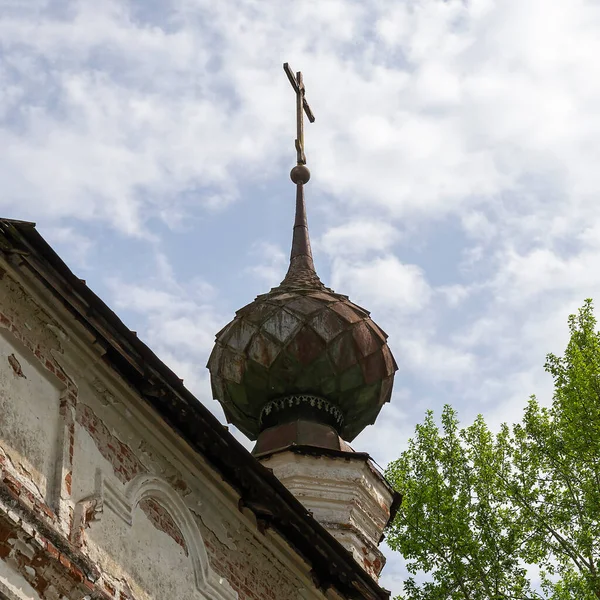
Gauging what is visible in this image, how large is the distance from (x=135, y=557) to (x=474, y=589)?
8.74 meters

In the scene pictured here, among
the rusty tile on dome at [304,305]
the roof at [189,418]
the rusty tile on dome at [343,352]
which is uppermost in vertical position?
the rusty tile on dome at [304,305]

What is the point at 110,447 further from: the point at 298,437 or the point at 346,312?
the point at 346,312

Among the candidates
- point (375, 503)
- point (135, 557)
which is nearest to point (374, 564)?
point (375, 503)

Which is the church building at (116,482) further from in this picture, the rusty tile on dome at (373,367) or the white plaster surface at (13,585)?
the rusty tile on dome at (373,367)

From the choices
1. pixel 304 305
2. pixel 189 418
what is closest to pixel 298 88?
pixel 304 305

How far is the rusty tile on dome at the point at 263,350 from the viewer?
40.1ft

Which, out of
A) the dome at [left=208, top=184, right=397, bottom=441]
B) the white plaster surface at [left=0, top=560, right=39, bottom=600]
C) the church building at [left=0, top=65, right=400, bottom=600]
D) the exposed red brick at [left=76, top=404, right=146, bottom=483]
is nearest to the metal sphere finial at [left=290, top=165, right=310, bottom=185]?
the dome at [left=208, top=184, right=397, bottom=441]

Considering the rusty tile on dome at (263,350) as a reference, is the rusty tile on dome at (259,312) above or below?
above

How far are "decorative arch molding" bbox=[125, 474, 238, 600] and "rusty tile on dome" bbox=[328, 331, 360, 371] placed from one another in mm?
4289

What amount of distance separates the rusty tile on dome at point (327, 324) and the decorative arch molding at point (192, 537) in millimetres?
4388

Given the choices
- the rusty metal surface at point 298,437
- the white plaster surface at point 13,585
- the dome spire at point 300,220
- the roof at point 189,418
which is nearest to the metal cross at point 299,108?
the dome spire at point 300,220

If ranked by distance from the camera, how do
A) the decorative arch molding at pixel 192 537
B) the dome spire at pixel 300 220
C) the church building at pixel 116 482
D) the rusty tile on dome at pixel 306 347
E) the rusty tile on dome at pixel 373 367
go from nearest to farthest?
the church building at pixel 116 482, the decorative arch molding at pixel 192 537, the rusty tile on dome at pixel 306 347, the rusty tile on dome at pixel 373 367, the dome spire at pixel 300 220

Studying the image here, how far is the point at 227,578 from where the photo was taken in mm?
8148

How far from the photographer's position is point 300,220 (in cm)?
1427
